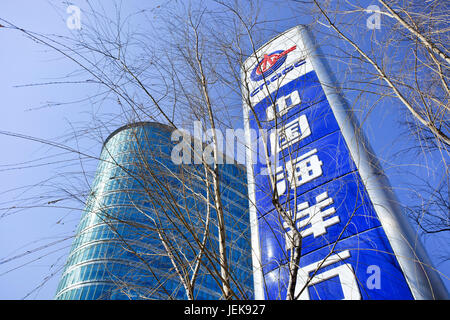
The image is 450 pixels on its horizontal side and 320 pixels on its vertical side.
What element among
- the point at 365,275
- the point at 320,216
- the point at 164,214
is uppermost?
the point at 320,216

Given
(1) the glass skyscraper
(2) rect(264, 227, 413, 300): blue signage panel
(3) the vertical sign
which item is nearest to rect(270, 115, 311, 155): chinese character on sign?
(3) the vertical sign

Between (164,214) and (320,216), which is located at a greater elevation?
(320,216)

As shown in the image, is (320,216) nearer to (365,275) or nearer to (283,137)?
(365,275)

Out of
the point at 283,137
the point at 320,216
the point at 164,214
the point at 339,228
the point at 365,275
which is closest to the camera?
the point at 164,214

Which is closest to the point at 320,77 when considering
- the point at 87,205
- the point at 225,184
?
the point at 225,184

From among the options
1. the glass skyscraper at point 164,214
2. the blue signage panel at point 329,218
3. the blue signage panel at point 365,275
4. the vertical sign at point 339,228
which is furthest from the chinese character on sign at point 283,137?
the blue signage panel at point 365,275

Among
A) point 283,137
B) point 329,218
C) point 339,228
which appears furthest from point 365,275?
→ point 283,137

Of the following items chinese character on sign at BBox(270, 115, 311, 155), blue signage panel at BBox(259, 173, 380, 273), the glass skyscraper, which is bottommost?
the glass skyscraper

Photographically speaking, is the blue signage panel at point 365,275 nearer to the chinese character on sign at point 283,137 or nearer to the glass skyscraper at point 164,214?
the chinese character on sign at point 283,137

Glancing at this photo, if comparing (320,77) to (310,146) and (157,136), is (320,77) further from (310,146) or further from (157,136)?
(157,136)

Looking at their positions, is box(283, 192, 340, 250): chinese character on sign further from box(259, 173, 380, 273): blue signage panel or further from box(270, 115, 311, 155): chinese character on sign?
box(270, 115, 311, 155): chinese character on sign

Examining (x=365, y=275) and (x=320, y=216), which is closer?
(x=365, y=275)

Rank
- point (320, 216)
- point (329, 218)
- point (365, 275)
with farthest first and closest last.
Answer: point (320, 216) → point (329, 218) → point (365, 275)
